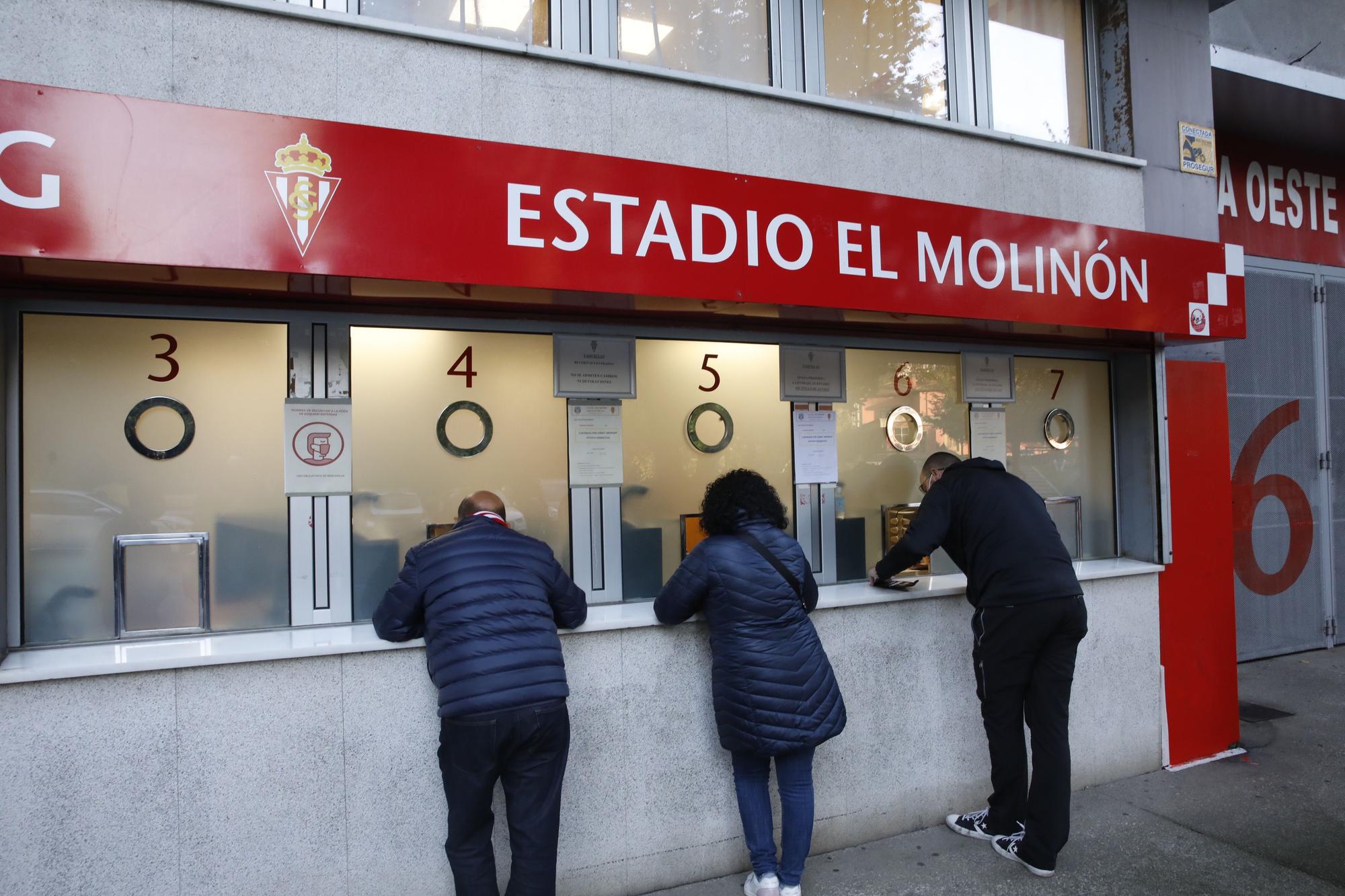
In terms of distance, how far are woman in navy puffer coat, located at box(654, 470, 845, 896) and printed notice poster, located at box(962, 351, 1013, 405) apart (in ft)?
7.07

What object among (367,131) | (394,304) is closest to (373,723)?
(394,304)

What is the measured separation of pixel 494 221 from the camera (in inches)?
122

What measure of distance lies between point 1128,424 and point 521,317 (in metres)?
3.86

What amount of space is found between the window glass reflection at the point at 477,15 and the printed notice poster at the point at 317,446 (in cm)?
172

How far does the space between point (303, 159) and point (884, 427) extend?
134 inches

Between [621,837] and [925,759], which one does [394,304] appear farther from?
[925,759]

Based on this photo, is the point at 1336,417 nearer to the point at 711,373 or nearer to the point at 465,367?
the point at 711,373

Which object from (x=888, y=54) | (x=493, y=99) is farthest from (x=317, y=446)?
(x=888, y=54)

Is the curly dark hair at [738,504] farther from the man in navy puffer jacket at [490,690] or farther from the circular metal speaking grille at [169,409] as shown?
the circular metal speaking grille at [169,409]

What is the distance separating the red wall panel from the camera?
5016 mm

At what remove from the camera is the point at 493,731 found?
2.85 meters

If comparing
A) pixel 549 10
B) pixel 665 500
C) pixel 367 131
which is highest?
pixel 549 10

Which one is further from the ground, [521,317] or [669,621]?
[521,317]

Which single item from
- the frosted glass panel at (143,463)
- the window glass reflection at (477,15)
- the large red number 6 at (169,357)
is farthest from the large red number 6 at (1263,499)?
the large red number 6 at (169,357)
